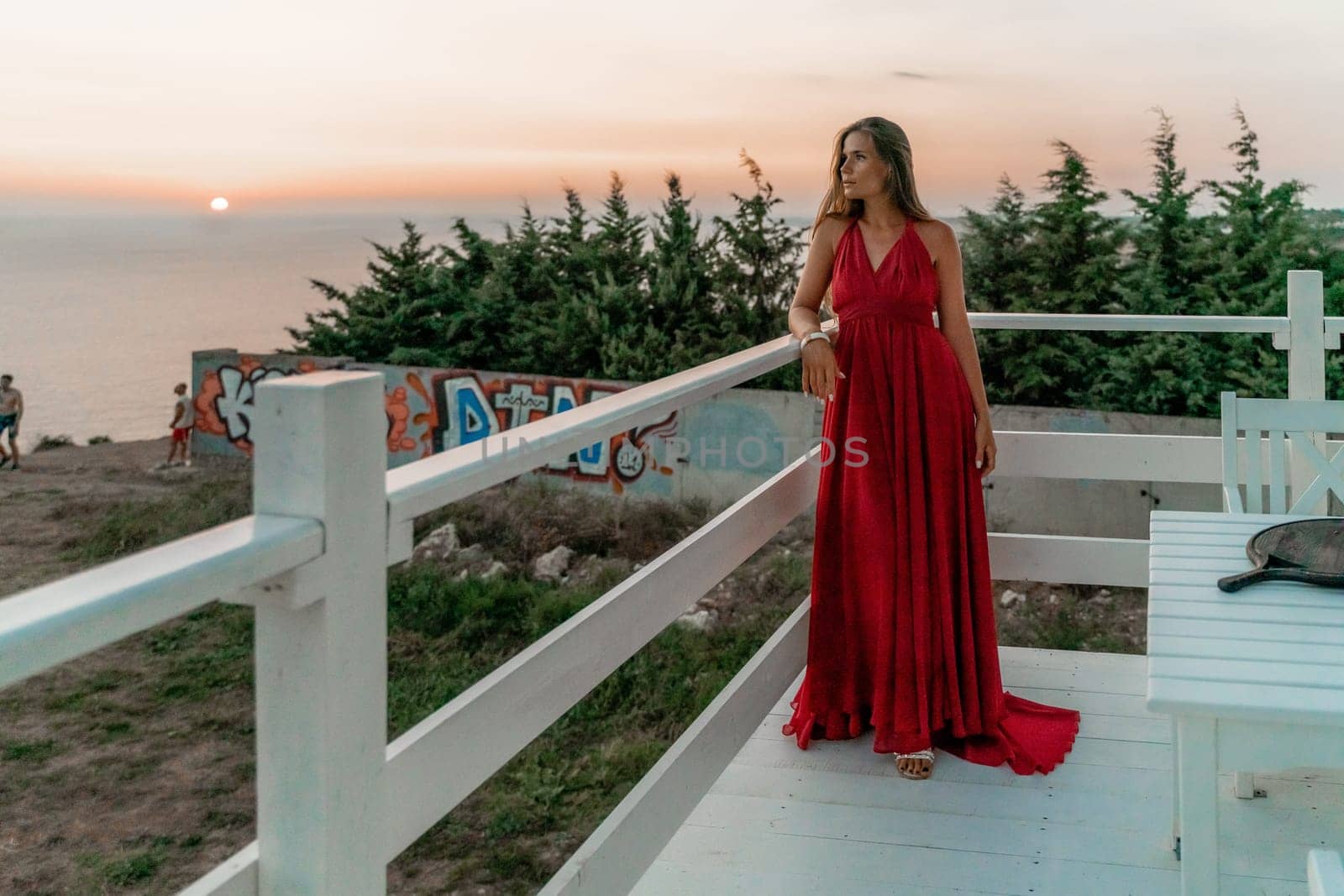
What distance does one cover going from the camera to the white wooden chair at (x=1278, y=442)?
2109mm

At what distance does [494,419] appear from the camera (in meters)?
14.8

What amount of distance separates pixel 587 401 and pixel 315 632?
11528 millimetres

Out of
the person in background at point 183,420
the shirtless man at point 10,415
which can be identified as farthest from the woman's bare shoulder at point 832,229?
the shirtless man at point 10,415

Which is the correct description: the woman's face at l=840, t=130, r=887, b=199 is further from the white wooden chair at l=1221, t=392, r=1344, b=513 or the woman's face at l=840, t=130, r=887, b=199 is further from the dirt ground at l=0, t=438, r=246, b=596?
the dirt ground at l=0, t=438, r=246, b=596

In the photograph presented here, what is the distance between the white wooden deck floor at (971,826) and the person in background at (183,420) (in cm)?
1723

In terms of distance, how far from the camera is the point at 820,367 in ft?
7.52

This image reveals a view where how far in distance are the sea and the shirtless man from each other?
44 cm

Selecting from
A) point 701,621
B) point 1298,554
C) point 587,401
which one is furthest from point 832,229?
point 701,621

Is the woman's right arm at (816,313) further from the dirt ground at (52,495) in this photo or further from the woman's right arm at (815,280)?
the dirt ground at (52,495)

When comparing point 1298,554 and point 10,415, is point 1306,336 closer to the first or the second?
point 1298,554

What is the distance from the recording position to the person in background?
711 inches

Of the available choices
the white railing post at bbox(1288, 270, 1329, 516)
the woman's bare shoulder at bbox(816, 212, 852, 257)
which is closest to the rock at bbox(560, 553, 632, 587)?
the white railing post at bbox(1288, 270, 1329, 516)

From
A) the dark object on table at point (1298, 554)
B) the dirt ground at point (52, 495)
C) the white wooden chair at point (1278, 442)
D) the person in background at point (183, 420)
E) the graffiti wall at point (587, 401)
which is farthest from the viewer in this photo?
the dirt ground at point (52, 495)

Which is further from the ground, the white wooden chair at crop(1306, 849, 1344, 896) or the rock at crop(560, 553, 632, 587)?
the white wooden chair at crop(1306, 849, 1344, 896)
